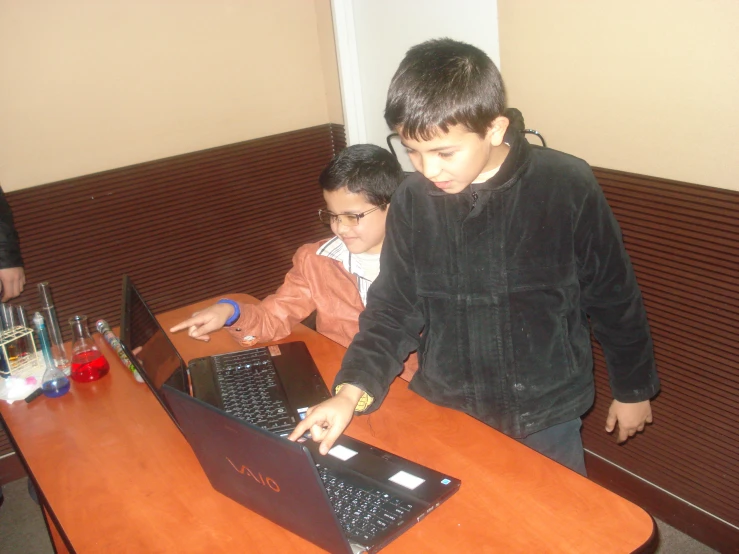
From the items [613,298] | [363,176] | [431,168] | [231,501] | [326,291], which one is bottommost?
[231,501]

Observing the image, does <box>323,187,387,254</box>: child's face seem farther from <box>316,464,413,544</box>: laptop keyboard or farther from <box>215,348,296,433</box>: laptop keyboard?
<box>316,464,413,544</box>: laptop keyboard

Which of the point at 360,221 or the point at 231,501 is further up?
the point at 360,221

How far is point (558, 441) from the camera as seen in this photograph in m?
1.43

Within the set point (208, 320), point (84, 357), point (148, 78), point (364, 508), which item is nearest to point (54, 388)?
point (84, 357)

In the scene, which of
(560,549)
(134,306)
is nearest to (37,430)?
(134,306)

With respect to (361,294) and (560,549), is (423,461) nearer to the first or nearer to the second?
(560,549)

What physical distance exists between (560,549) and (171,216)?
2304 millimetres

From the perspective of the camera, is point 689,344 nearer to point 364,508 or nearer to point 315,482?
point 364,508

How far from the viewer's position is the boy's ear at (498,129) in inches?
47.0

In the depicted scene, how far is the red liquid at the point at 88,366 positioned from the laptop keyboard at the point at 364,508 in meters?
0.80

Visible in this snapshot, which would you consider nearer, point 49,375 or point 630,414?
point 630,414

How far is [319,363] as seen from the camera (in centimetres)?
167

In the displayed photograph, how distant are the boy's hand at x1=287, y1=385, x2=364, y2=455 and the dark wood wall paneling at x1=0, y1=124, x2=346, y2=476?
1.90 meters

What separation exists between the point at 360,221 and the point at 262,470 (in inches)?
35.0
